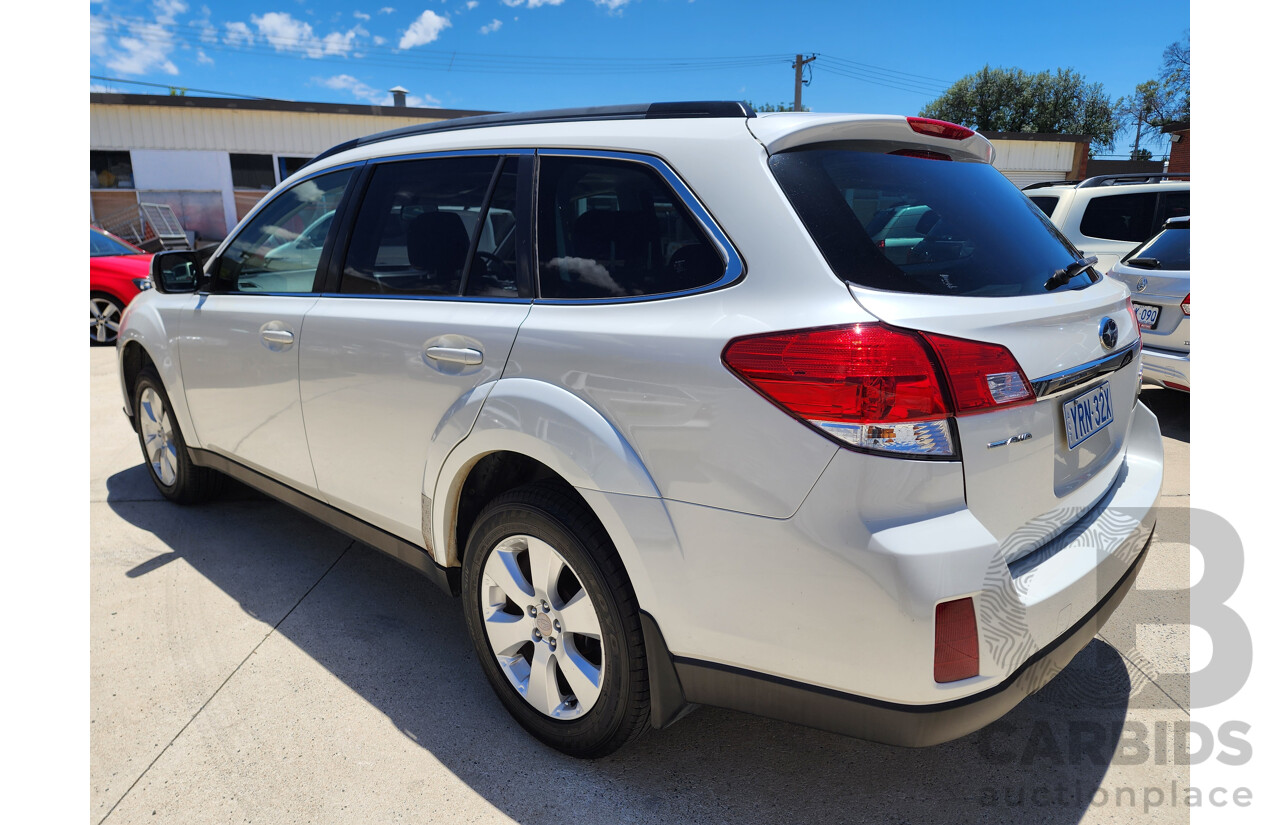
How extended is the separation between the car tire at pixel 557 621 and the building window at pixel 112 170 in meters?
23.0

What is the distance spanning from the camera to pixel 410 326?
2.47 meters

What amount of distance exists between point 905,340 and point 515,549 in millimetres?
1260

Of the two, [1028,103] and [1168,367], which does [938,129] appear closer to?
[1168,367]

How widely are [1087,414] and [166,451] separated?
14.1 ft

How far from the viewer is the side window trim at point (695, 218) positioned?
182 cm

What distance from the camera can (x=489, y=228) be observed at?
2.41 metres

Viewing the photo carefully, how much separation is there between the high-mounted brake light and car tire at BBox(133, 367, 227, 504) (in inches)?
138

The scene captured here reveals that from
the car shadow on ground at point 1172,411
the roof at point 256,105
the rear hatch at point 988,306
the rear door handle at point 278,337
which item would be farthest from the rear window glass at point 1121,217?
the roof at point 256,105

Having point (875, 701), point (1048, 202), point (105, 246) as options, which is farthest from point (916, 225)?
point (105, 246)

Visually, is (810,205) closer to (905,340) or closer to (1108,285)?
(905,340)

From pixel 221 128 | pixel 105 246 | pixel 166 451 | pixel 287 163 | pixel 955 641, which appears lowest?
pixel 955 641

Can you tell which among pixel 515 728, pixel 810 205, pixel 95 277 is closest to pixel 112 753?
pixel 515 728

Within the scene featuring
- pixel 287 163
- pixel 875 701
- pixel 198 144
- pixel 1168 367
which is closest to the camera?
pixel 875 701

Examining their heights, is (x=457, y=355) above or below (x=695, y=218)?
below
